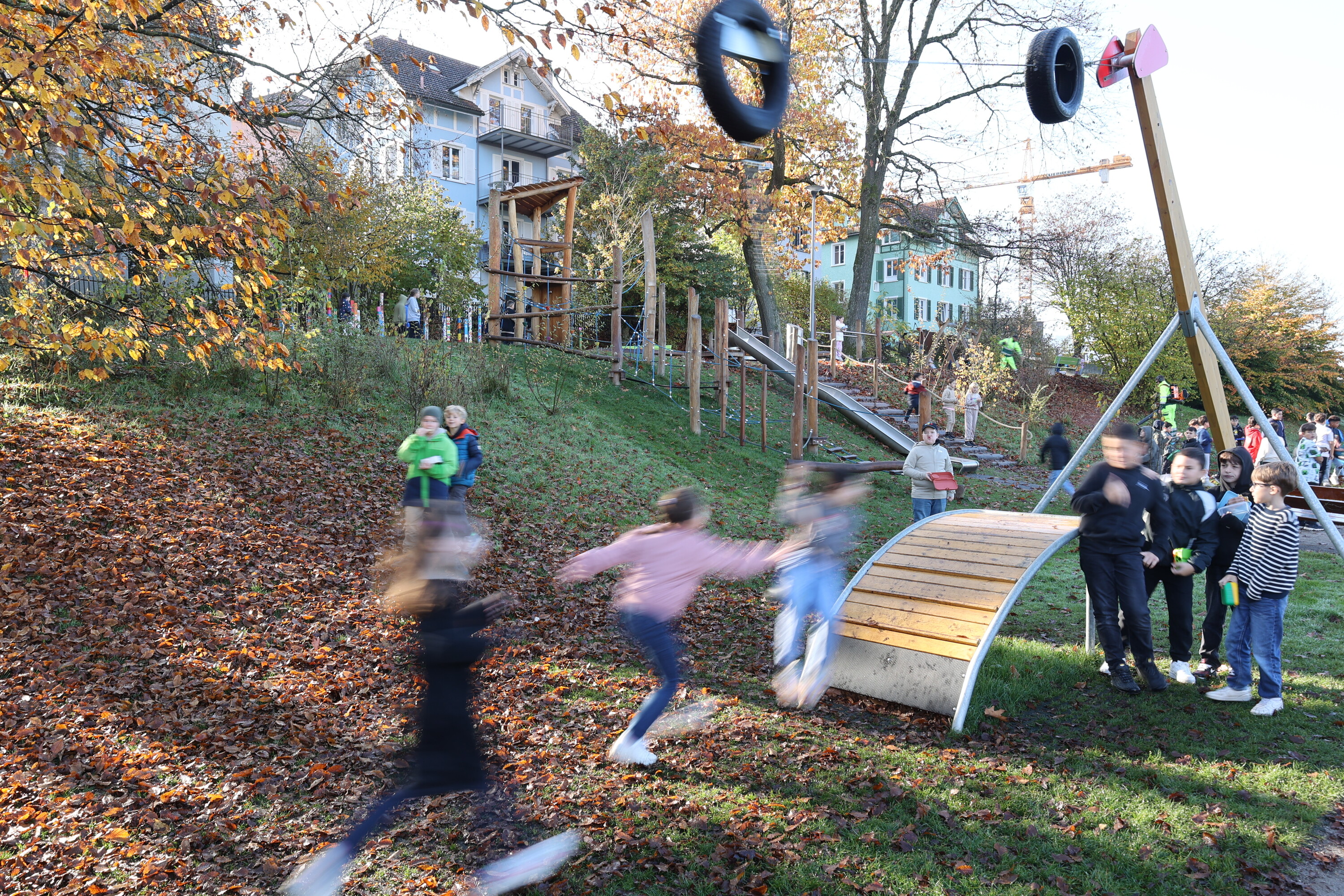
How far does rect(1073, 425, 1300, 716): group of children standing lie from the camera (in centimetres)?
621

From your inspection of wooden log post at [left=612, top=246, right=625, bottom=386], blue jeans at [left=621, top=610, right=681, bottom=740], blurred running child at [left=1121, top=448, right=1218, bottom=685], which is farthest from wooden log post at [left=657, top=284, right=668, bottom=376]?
blue jeans at [left=621, top=610, right=681, bottom=740]

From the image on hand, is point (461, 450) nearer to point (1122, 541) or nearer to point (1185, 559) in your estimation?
point (1122, 541)

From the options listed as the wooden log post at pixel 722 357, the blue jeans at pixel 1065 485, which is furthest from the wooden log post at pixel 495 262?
the blue jeans at pixel 1065 485

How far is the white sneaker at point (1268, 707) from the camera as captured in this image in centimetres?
626

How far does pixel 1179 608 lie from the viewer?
23.2 ft

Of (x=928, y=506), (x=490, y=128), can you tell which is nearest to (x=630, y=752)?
(x=928, y=506)

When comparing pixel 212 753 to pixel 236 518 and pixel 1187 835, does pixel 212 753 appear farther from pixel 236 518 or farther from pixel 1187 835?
pixel 1187 835

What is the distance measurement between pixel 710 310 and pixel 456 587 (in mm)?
29688

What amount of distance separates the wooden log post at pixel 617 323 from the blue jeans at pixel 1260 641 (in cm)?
1448

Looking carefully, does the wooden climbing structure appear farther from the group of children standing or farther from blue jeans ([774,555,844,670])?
the group of children standing

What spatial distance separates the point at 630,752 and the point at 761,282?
22503 millimetres

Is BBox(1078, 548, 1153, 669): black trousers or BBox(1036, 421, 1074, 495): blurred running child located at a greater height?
BBox(1036, 421, 1074, 495): blurred running child

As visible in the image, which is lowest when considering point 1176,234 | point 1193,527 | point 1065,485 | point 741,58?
point 1065,485

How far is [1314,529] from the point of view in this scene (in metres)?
13.5
